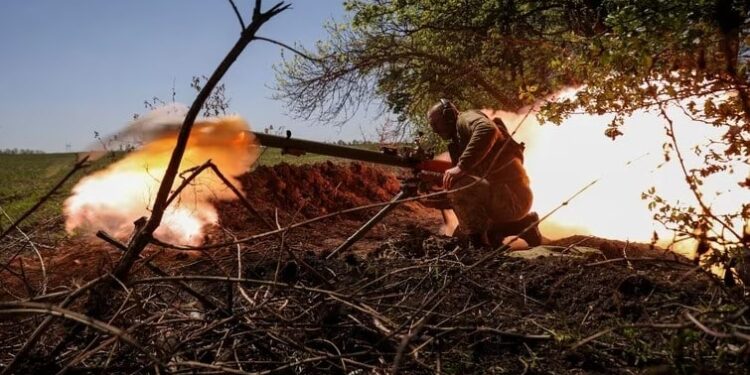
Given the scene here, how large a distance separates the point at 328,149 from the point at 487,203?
7.93 ft

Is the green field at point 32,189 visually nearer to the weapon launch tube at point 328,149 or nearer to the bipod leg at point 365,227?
the weapon launch tube at point 328,149

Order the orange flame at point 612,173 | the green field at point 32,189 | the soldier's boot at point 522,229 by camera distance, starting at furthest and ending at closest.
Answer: the green field at point 32,189
the orange flame at point 612,173
the soldier's boot at point 522,229

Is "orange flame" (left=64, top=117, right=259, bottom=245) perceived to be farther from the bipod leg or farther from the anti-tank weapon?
the bipod leg

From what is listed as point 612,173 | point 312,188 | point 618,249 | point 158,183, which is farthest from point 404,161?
point 312,188

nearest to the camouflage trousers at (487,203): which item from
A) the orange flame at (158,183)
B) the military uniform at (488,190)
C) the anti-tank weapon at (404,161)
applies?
the military uniform at (488,190)

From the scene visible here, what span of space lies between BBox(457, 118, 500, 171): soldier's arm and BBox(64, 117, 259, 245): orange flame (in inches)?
111

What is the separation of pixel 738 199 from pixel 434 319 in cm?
608

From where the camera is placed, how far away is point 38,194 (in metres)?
13.5

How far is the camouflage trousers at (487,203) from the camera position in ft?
21.3

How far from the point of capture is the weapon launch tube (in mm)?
4781

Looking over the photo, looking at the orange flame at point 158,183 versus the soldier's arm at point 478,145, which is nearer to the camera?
the orange flame at point 158,183

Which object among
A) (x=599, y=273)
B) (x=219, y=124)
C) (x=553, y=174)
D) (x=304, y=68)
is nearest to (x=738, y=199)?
(x=553, y=174)

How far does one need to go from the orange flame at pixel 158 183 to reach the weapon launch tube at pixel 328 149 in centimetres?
29

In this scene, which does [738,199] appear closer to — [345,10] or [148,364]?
[148,364]
